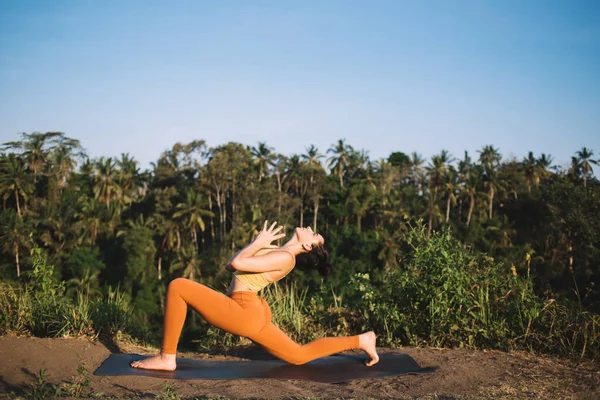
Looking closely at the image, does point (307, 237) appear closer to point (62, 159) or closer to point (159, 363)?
point (159, 363)

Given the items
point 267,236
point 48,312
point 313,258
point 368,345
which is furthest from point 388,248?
point 267,236

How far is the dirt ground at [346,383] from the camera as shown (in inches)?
142

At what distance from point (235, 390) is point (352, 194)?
43.6 metres

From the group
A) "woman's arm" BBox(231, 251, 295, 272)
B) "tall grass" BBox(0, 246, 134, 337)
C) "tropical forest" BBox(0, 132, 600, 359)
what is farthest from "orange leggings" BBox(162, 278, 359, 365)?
"tropical forest" BBox(0, 132, 600, 359)

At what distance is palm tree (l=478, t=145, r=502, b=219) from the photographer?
1847 inches

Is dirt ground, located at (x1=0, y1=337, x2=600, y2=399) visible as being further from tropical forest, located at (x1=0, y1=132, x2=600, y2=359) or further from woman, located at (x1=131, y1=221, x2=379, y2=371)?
tropical forest, located at (x1=0, y1=132, x2=600, y2=359)

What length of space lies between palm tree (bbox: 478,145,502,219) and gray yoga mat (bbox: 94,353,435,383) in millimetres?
44554

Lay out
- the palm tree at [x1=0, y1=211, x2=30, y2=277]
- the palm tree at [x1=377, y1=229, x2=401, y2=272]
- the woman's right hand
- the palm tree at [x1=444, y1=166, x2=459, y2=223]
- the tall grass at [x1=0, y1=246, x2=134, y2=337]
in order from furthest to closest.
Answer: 1. the palm tree at [x1=444, y1=166, x2=459, y2=223]
2. the palm tree at [x1=377, y1=229, x2=401, y2=272]
3. the palm tree at [x1=0, y1=211, x2=30, y2=277]
4. the tall grass at [x1=0, y1=246, x2=134, y2=337]
5. the woman's right hand

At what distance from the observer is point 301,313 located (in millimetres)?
6148

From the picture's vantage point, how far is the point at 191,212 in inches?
1654

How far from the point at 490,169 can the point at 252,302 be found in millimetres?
46966

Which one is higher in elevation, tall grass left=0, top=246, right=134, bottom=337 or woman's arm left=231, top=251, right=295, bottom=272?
woman's arm left=231, top=251, right=295, bottom=272

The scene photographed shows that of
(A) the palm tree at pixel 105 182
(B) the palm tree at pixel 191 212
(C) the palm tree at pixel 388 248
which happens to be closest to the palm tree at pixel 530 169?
(C) the palm tree at pixel 388 248

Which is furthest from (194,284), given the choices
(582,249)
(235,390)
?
(582,249)
